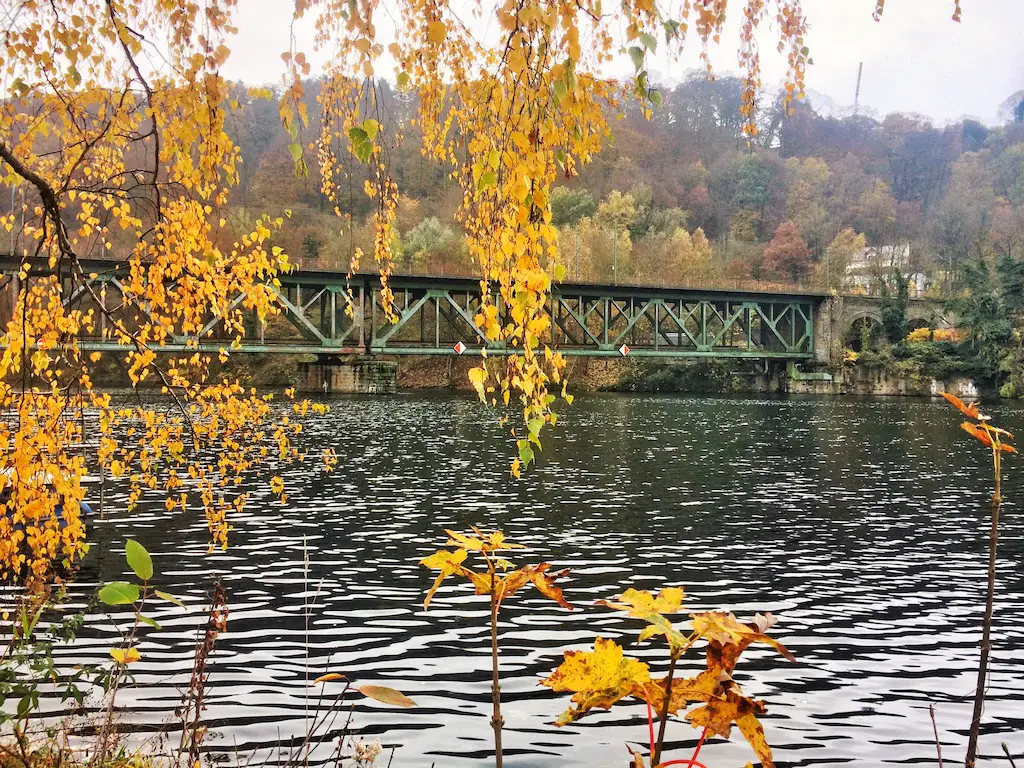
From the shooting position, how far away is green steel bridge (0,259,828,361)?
64.1 metres

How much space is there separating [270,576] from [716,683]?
1042 centimetres

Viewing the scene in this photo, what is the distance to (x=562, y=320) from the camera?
270ft

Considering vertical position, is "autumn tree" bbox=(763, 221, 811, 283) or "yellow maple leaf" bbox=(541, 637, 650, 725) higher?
"autumn tree" bbox=(763, 221, 811, 283)

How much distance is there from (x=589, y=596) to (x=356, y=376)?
58.0 m

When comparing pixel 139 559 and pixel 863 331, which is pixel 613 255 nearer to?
pixel 863 331

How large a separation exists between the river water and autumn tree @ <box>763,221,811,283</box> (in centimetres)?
8283

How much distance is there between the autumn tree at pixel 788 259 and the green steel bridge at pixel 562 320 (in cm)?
1566

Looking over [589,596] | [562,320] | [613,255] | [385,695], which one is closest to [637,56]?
[385,695]

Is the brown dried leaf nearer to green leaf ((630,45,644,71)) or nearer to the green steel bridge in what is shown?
green leaf ((630,45,644,71))

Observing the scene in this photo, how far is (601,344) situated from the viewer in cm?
7075

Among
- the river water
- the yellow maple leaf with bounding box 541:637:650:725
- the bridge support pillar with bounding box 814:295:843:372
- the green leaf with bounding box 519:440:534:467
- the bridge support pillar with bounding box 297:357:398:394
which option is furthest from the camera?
the bridge support pillar with bounding box 814:295:843:372

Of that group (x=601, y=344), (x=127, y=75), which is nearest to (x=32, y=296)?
(x=127, y=75)

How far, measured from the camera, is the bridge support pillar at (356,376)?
67812 millimetres

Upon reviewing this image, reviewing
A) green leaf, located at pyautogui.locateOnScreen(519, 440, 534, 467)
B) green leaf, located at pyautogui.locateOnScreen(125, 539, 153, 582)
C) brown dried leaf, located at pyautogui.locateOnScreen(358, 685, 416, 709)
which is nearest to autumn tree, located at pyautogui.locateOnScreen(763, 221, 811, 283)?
green leaf, located at pyautogui.locateOnScreen(519, 440, 534, 467)
